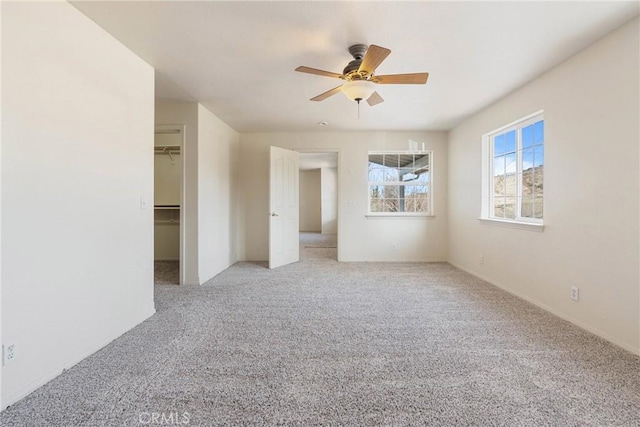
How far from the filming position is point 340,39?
2232 millimetres

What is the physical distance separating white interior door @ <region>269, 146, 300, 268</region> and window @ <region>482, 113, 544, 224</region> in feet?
9.79

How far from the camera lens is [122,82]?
234cm

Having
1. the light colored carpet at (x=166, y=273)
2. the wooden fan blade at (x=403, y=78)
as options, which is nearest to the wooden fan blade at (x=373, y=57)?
the wooden fan blade at (x=403, y=78)

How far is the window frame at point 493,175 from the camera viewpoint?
10.3ft

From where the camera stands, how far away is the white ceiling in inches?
75.0

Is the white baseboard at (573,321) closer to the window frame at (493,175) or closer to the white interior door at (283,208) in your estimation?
the window frame at (493,175)

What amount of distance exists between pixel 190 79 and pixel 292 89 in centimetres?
103

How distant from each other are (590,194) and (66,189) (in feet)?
12.2

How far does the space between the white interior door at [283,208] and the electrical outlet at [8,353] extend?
3.25 metres

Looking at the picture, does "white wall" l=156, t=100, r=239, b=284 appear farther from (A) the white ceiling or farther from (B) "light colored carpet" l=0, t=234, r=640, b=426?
(B) "light colored carpet" l=0, t=234, r=640, b=426

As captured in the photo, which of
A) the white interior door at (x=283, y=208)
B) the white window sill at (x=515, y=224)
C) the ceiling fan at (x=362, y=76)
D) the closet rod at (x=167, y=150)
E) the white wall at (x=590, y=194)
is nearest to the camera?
the white wall at (x=590, y=194)

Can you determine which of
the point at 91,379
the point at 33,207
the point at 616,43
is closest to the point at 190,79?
the point at 33,207

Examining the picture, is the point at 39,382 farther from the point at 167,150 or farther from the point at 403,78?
the point at 167,150

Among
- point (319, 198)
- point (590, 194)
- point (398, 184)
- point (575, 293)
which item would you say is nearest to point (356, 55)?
point (590, 194)
